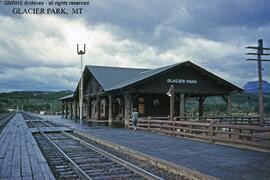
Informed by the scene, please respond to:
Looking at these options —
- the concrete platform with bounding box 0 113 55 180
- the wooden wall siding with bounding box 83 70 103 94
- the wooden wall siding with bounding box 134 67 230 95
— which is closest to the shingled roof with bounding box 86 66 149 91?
the wooden wall siding with bounding box 83 70 103 94

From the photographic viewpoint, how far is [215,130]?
14523mm

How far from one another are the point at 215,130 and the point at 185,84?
13504 mm

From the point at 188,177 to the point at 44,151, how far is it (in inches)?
282

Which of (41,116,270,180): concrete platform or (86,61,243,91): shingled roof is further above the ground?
(86,61,243,91): shingled roof

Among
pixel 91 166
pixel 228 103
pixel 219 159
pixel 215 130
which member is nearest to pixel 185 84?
pixel 228 103

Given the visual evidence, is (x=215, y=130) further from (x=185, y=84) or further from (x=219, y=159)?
(x=185, y=84)

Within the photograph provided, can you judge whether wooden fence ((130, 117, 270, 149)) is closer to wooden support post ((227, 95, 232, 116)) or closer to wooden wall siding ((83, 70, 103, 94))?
wooden support post ((227, 95, 232, 116))

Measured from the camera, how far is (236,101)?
248 feet

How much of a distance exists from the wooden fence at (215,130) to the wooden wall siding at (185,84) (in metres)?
4.60

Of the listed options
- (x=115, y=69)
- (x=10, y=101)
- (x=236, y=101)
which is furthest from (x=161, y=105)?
(x=10, y=101)

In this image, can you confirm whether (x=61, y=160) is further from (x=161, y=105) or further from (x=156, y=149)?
(x=161, y=105)

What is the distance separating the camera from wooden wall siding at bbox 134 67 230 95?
26.5m

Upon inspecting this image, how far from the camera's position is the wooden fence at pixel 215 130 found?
40.0 feet

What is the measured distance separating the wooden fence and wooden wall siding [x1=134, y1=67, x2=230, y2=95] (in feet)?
15.1
